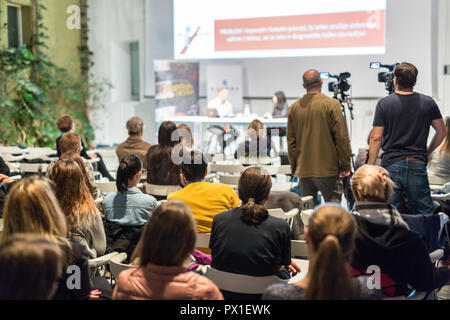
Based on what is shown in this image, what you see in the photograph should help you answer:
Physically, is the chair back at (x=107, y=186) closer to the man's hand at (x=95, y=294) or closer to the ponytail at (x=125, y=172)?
the ponytail at (x=125, y=172)

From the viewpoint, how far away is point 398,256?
2098 mm

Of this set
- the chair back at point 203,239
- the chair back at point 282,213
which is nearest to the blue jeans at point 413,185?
the chair back at point 282,213

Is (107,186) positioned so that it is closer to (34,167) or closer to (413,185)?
(34,167)

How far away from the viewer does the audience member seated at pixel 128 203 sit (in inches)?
115

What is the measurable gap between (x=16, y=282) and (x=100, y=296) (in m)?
0.84

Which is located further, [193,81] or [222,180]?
[193,81]

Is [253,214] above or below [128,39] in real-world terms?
below

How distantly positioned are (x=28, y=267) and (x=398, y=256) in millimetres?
1450

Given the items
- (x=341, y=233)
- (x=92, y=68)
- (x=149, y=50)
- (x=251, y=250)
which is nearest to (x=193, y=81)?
(x=149, y=50)

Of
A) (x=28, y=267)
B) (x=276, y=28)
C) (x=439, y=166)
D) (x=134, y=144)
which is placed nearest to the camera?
(x=28, y=267)

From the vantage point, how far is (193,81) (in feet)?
29.8

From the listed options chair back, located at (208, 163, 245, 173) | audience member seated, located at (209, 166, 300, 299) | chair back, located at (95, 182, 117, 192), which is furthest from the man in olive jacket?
audience member seated, located at (209, 166, 300, 299)

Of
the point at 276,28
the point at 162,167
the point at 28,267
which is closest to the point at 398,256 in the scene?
the point at 28,267
